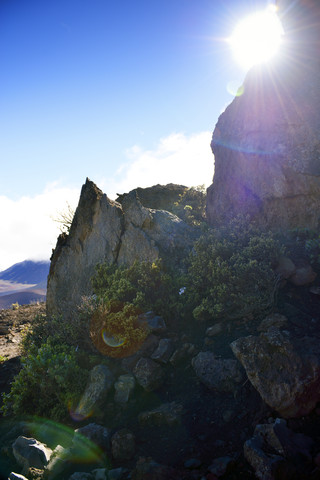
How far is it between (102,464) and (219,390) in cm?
246

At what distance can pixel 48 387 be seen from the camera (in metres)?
6.44

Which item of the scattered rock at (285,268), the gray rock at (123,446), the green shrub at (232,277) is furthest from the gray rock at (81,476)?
the scattered rock at (285,268)

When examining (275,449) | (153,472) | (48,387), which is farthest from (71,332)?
(275,449)

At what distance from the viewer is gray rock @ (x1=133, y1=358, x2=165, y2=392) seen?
6.16 metres

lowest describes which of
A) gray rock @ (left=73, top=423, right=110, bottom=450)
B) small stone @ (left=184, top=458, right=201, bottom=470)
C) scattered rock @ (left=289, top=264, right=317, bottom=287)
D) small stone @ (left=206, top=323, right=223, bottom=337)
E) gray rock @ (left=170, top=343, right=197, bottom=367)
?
gray rock @ (left=73, top=423, right=110, bottom=450)

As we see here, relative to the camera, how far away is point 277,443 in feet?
13.0

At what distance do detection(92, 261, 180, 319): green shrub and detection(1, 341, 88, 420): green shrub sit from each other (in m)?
1.98

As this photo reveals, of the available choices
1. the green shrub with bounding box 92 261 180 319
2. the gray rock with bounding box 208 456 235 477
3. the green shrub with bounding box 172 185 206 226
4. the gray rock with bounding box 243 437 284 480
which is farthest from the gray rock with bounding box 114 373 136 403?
the green shrub with bounding box 172 185 206 226

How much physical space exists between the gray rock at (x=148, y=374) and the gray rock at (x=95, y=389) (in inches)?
25.7

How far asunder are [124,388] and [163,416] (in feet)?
3.91

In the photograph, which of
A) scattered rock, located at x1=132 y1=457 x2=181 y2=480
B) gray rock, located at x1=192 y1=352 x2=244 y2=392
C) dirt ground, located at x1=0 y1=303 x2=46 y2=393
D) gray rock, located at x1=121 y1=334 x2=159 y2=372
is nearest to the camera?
scattered rock, located at x1=132 y1=457 x2=181 y2=480

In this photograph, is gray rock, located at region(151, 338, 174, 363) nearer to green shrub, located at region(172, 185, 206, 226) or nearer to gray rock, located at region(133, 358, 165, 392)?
gray rock, located at region(133, 358, 165, 392)

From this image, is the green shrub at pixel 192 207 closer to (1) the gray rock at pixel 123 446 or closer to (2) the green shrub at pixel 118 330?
(2) the green shrub at pixel 118 330

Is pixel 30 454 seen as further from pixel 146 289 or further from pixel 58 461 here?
pixel 146 289
